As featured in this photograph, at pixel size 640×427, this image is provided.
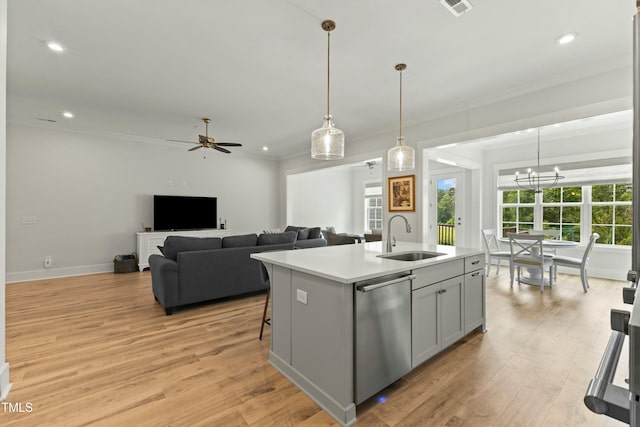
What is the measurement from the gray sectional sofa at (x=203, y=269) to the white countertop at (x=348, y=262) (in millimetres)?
1013

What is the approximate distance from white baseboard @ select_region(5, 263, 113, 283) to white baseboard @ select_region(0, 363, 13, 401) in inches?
162

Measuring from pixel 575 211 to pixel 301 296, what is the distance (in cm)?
620

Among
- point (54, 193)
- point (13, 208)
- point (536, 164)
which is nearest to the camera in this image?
point (13, 208)

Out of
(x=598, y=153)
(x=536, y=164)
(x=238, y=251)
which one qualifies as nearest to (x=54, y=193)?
(x=238, y=251)

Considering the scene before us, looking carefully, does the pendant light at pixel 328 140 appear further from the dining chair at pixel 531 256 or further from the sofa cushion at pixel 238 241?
the dining chair at pixel 531 256

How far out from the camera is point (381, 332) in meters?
1.90

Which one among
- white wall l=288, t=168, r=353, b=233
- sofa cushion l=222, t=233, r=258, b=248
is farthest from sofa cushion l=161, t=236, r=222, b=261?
white wall l=288, t=168, r=353, b=233

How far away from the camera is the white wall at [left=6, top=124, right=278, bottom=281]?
16.3ft

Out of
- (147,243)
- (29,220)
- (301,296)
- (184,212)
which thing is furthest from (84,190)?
(301,296)

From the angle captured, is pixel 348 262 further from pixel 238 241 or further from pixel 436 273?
pixel 238 241

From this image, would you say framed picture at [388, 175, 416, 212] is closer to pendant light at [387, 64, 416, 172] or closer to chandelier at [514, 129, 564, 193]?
pendant light at [387, 64, 416, 172]

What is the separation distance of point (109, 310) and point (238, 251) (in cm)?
168

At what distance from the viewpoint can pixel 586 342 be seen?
271 cm

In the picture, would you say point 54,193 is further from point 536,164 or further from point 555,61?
point 536,164
